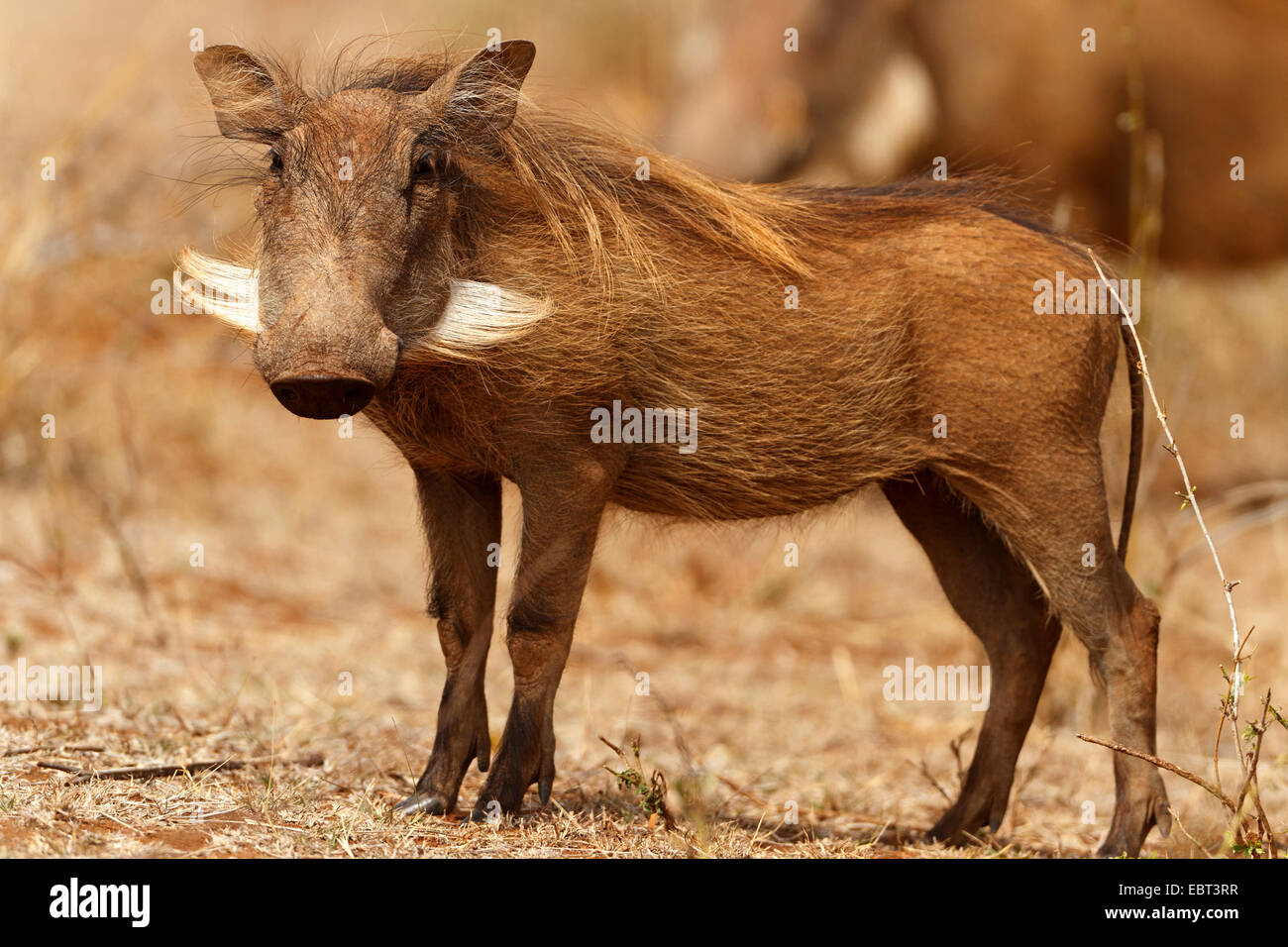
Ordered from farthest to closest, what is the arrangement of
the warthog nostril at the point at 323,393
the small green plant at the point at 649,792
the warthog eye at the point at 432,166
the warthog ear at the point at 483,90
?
the small green plant at the point at 649,792 < the warthog ear at the point at 483,90 < the warthog eye at the point at 432,166 < the warthog nostril at the point at 323,393

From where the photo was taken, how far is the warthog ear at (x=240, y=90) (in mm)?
3557

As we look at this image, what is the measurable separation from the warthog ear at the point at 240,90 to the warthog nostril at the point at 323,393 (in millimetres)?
754

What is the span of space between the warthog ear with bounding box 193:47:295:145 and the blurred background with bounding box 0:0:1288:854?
0.51 m

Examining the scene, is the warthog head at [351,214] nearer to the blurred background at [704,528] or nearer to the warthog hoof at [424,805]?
the blurred background at [704,528]

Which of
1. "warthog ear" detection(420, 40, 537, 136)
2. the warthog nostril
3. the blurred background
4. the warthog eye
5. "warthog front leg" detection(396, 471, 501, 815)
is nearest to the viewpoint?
the warthog nostril

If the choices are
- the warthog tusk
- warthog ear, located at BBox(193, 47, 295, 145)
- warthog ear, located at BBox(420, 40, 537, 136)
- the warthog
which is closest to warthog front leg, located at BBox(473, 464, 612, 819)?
the warthog

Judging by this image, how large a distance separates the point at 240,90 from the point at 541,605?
1.43m

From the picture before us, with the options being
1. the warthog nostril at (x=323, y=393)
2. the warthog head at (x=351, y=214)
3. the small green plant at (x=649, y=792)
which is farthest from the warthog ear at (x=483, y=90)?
the small green plant at (x=649, y=792)

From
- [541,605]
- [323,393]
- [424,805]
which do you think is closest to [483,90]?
[323,393]

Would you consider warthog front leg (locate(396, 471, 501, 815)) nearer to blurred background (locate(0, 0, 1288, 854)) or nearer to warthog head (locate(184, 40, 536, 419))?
blurred background (locate(0, 0, 1288, 854))

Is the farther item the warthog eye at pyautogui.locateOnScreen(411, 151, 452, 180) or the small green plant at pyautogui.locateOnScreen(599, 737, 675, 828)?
the small green plant at pyautogui.locateOnScreen(599, 737, 675, 828)

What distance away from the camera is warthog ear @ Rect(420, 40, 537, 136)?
11.6ft

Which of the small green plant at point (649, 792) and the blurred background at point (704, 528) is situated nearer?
the small green plant at point (649, 792)
